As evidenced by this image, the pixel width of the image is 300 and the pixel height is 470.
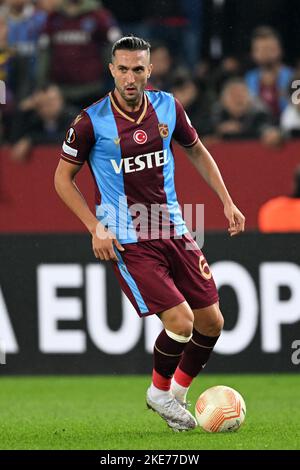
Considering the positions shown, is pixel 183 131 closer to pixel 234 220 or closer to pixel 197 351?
pixel 234 220

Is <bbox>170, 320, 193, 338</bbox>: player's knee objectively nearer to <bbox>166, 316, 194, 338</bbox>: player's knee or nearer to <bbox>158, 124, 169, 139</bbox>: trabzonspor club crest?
<bbox>166, 316, 194, 338</bbox>: player's knee

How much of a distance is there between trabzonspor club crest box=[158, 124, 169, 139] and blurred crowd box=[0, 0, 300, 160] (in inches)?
197

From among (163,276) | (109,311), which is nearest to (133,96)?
(163,276)

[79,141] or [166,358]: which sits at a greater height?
[79,141]

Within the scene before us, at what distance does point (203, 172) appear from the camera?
7371mm

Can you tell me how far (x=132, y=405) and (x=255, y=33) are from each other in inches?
210

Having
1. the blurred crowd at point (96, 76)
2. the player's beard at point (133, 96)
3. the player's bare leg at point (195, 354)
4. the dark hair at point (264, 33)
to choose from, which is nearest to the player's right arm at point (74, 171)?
the player's beard at point (133, 96)

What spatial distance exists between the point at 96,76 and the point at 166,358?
587 centimetres

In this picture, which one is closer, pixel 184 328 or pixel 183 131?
pixel 184 328

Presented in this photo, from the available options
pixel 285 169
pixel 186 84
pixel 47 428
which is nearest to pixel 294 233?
pixel 285 169

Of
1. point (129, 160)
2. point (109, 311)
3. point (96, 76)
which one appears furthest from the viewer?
point (96, 76)

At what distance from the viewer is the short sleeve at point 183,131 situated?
A: 724 cm

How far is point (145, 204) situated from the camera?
23.2 feet

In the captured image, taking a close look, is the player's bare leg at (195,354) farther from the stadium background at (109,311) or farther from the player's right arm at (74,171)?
the stadium background at (109,311)
